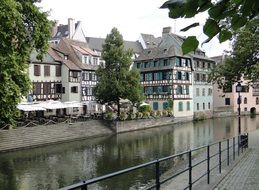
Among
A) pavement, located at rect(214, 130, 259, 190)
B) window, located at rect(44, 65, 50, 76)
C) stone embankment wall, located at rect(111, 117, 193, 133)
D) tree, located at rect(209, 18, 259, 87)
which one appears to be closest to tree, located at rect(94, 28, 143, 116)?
stone embankment wall, located at rect(111, 117, 193, 133)

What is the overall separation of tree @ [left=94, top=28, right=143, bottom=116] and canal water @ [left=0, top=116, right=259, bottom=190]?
304 inches

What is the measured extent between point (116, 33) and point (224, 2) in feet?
160

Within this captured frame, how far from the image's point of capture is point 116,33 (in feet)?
165

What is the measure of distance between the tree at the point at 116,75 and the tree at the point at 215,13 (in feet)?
155

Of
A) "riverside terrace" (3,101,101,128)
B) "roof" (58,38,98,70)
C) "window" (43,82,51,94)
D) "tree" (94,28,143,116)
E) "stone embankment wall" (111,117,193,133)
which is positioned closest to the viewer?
"riverside terrace" (3,101,101,128)

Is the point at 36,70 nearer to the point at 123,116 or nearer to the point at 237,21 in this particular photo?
the point at 123,116

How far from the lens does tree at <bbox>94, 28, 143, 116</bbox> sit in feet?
163

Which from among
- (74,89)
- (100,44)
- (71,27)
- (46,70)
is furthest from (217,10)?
(100,44)

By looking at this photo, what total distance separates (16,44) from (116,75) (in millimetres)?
25035

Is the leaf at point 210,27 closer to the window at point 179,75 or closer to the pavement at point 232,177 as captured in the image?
the pavement at point 232,177

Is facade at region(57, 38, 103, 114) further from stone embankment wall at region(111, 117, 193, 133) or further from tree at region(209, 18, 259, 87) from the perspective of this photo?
tree at region(209, 18, 259, 87)

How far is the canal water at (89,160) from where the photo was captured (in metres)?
19.6

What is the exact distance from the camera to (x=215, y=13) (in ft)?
6.63

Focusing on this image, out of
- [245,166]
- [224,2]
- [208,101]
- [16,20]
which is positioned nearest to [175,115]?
[208,101]
